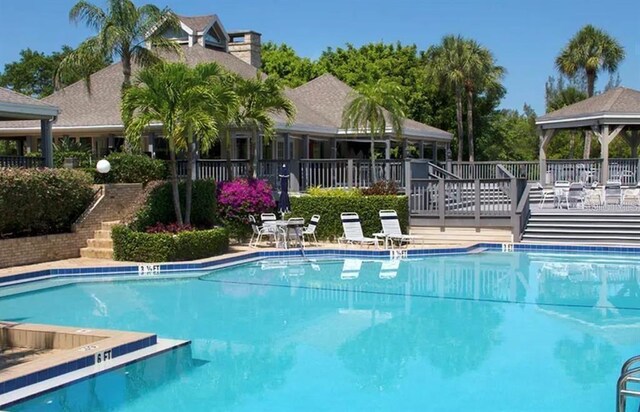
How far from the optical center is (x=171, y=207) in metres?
19.2

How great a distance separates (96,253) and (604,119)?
2015 cm

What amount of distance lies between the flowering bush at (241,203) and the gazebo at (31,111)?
4926 mm

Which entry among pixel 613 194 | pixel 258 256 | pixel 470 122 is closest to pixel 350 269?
pixel 258 256

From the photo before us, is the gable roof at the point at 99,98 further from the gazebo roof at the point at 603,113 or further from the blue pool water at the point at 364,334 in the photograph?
the gazebo roof at the point at 603,113

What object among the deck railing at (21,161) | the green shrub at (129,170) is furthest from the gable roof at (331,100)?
the deck railing at (21,161)

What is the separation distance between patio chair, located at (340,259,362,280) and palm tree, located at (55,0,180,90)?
323 inches

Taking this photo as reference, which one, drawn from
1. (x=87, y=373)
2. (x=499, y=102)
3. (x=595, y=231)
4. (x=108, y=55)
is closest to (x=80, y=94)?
(x=108, y=55)

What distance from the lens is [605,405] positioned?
756 cm

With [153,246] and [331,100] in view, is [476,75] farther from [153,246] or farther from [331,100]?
[153,246]

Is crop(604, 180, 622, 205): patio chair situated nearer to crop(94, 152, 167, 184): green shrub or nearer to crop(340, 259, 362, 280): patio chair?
crop(340, 259, 362, 280): patio chair

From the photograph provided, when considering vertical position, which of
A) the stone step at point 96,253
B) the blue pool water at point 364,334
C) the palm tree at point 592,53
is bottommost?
the blue pool water at point 364,334

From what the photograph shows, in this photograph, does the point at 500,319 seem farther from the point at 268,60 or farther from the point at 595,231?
the point at 268,60

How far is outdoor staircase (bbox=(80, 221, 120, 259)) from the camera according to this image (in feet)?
58.5

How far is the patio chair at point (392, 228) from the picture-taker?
20297mm
